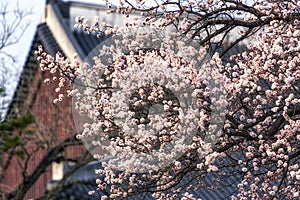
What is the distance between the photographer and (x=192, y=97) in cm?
569

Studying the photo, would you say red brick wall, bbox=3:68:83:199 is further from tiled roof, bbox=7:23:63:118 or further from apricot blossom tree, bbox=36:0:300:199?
apricot blossom tree, bbox=36:0:300:199

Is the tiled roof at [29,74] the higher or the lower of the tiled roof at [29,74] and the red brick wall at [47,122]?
the higher

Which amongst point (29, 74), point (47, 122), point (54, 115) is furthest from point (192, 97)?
point (29, 74)

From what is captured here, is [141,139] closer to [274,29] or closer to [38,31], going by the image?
[274,29]

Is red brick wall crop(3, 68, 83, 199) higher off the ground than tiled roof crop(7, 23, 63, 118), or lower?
lower

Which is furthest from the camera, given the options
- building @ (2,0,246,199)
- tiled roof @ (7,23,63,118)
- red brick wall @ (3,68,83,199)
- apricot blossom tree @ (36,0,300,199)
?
tiled roof @ (7,23,63,118)

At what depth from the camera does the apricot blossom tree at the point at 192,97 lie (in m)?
5.63

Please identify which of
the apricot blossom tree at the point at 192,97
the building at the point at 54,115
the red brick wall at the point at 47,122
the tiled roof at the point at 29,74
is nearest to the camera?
the apricot blossom tree at the point at 192,97

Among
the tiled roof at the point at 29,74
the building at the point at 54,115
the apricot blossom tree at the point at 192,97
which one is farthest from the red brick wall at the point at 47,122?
the apricot blossom tree at the point at 192,97

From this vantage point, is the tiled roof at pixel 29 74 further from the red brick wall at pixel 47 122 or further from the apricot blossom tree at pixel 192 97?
the apricot blossom tree at pixel 192 97

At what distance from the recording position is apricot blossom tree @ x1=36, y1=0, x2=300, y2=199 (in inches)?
222

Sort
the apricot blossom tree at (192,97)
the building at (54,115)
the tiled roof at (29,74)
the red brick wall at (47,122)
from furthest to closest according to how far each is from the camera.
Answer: the tiled roof at (29,74), the red brick wall at (47,122), the building at (54,115), the apricot blossom tree at (192,97)

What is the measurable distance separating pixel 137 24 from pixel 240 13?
0.74 meters

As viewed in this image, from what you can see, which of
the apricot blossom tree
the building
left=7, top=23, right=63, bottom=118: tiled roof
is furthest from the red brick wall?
the apricot blossom tree
